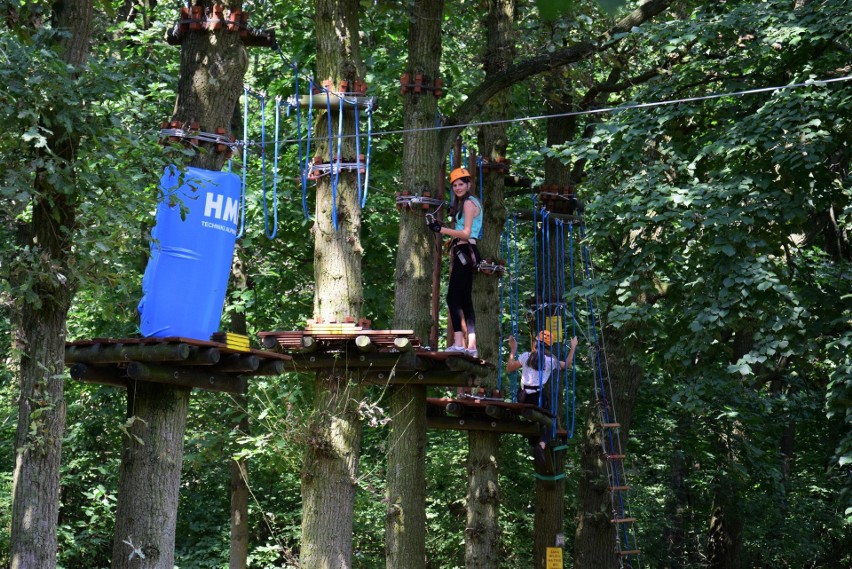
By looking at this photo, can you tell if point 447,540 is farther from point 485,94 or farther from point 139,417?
point 139,417

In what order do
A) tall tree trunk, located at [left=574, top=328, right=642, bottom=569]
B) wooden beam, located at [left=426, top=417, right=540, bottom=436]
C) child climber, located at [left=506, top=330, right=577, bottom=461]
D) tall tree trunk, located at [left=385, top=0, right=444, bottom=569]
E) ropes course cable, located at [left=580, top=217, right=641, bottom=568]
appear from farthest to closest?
tall tree trunk, located at [left=574, top=328, right=642, bottom=569]
ropes course cable, located at [left=580, top=217, right=641, bottom=568]
child climber, located at [left=506, top=330, right=577, bottom=461]
wooden beam, located at [left=426, top=417, right=540, bottom=436]
tall tree trunk, located at [left=385, top=0, right=444, bottom=569]

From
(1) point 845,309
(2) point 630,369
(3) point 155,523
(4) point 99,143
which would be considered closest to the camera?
(4) point 99,143

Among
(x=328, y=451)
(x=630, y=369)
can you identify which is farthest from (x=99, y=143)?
(x=630, y=369)

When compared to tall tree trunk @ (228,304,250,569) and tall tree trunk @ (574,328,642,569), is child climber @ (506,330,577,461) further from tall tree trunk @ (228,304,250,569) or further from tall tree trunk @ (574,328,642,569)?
tall tree trunk @ (228,304,250,569)

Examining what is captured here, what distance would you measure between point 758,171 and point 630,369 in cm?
470

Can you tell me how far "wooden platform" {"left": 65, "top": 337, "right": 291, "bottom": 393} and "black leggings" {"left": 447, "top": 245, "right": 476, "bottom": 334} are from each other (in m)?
2.02

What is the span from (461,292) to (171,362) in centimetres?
303

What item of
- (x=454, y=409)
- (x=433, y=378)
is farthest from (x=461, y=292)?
(x=454, y=409)

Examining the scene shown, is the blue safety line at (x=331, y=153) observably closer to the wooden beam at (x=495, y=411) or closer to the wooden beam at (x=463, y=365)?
the wooden beam at (x=463, y=365)

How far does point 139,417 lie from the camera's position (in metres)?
8.14

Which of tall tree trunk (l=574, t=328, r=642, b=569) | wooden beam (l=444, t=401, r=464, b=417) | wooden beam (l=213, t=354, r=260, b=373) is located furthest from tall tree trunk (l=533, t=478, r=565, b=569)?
wooden beam (l=213, t=354, r=260, b=373)

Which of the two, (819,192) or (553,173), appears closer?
(819,192)

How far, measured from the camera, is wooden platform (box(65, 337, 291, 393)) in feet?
24.7

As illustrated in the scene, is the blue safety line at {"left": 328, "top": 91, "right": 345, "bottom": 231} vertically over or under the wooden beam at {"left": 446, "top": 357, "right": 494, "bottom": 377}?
over
